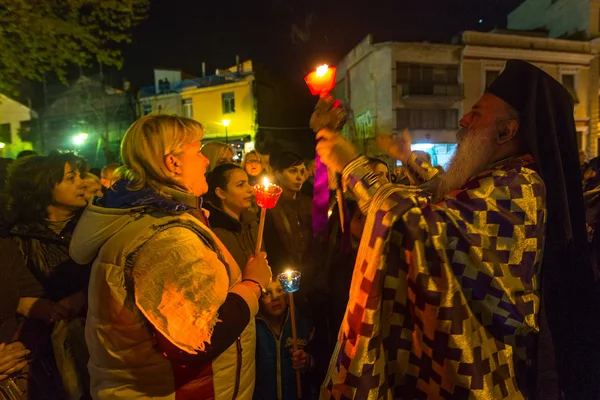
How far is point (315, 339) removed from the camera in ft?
11.9

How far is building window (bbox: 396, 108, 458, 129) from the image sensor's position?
23.9 m

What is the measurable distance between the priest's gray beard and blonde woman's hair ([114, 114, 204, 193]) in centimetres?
140

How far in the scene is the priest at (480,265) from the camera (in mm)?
1591

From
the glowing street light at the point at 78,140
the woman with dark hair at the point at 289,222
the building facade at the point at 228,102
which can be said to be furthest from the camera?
the glowing street light at the point at 78,140

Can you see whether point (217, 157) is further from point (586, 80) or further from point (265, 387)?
point (586, 80)

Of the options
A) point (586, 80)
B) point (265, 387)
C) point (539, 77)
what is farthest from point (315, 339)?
point (586, 80)

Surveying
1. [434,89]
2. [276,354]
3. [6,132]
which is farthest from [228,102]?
[276,354]

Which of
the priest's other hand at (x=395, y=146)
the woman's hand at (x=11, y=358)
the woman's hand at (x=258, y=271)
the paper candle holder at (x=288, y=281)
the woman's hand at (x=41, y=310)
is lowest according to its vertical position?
the woman's hand at (x=11, y=358)

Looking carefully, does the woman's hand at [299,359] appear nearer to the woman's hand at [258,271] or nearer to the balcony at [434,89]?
the woman's hand at [258,271]

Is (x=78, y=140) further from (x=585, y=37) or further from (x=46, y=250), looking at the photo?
(x=585, y=37)

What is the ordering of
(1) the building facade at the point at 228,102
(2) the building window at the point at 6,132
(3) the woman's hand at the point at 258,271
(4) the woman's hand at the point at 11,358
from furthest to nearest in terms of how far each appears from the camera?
(2) the building window at the point at 6,132
(1) the building facade at the point at 228,102
(4) the woman's hand at the point at 11,358
(3) the woman's hand at the point at 258,271

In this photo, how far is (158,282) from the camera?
1405 mm

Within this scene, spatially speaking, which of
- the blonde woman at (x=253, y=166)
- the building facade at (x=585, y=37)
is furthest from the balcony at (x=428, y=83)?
the blonde woman at (x=253, y=166)

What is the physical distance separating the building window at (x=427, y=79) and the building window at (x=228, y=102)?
11.2 m
